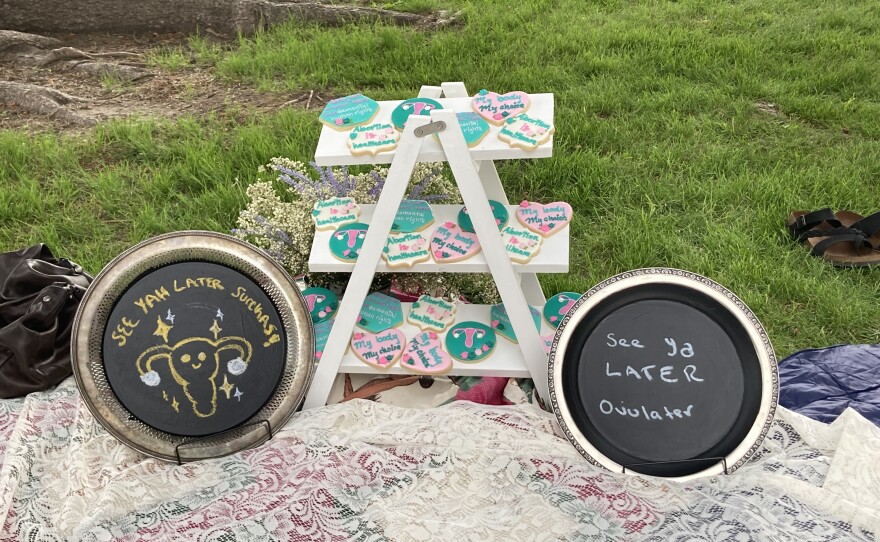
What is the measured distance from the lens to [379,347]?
2.46m

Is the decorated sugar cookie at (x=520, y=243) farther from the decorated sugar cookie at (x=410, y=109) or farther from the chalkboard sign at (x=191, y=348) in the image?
the chalkboard sign at (x=191, y=348)

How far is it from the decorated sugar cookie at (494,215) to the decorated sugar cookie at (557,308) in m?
0.38

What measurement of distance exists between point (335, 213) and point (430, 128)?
1.76 ft

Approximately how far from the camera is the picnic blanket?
2.41m

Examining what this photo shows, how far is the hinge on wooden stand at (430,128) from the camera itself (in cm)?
207

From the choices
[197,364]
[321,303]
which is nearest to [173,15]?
[321,303]

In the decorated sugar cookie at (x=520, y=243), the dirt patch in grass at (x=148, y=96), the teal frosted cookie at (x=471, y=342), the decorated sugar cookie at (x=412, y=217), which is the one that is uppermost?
the decorated sugar cookie at (x=412, y=217)

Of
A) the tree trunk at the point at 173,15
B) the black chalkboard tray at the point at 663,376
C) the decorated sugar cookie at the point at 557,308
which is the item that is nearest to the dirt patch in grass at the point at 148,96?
the tree trunk at the point at 173,15

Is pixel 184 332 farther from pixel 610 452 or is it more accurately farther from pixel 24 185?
pixel 24 185

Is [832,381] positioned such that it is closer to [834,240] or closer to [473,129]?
[834,240]

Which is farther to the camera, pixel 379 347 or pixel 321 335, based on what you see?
pixel 321 335

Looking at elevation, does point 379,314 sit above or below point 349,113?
below

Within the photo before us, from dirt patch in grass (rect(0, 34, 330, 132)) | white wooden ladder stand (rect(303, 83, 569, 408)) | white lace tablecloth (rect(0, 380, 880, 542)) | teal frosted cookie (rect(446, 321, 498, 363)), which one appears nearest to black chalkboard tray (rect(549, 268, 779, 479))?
white lace tablecloth (rect(0, 380, 880, 542))

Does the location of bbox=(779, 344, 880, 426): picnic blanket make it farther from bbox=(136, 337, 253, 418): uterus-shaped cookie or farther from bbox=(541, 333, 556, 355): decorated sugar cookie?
bbox=(136, 337, 253, 418): uterus-shaped cookie
